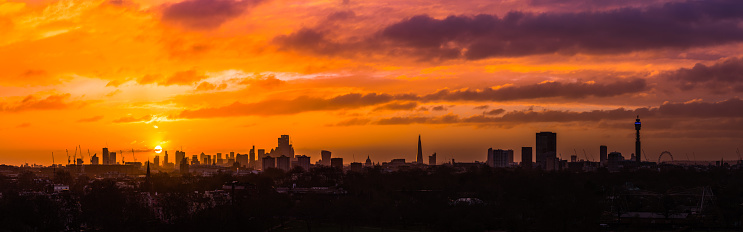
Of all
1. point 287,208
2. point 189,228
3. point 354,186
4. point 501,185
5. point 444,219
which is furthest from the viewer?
point 354,186

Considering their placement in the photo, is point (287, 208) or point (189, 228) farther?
point (287, 208)

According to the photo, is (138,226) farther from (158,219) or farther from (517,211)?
(517,211)

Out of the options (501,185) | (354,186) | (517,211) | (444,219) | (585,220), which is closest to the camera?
(585,220)

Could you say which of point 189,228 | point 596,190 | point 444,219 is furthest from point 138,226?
point 596,190

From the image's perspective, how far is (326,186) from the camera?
144000 mm

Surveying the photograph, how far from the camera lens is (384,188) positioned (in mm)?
123688

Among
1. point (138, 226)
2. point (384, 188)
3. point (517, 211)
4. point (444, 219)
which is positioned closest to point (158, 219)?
point (138, 226)

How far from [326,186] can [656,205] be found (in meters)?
57.7

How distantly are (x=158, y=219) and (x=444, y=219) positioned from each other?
23.1 meters

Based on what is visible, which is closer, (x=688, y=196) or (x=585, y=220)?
(x=585, y=220)

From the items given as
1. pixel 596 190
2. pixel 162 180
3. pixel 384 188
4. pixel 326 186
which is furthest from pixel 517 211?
pixel 162 180

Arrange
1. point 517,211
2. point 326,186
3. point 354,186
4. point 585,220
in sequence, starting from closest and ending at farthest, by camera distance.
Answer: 1. point 585,220
2. point 517,211
3. point 354,186
4. point 326,186

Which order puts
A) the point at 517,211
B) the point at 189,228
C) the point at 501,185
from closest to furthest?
1. the point at 189,228
2. the point at 517,211
3. the point at 501,185

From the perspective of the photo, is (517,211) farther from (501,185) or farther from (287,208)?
(501,185)
